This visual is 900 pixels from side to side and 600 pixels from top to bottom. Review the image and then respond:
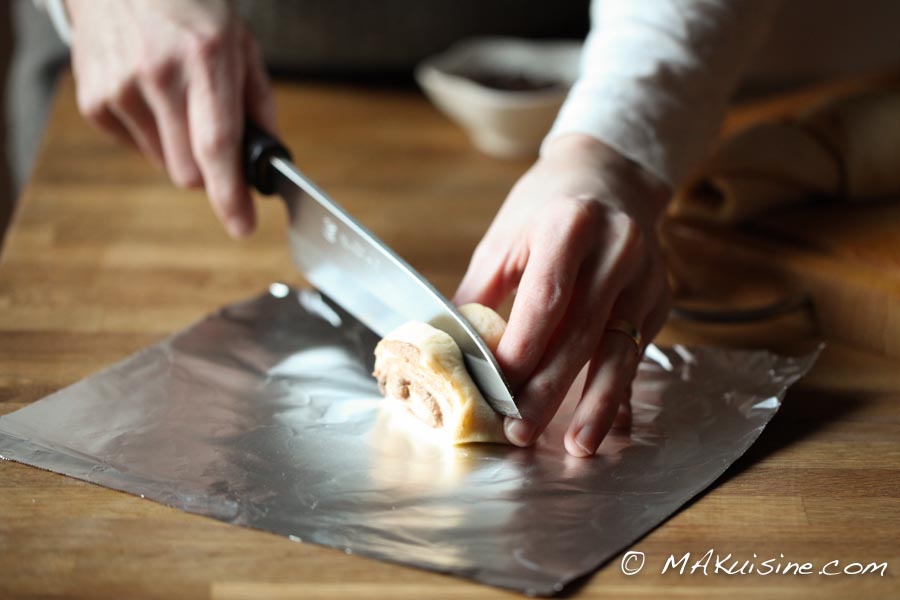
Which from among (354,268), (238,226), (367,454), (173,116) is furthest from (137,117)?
(367,454)

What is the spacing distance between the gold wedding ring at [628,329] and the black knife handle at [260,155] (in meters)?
0.50

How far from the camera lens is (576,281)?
1116 mm

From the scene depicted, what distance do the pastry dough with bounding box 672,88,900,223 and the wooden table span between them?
28cm

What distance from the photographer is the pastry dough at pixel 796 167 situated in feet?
4.87

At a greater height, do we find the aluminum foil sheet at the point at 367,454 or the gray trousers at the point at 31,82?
the aluminum foil sheet at the point at 367,454

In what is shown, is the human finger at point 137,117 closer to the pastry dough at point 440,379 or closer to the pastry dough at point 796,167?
the pastry dough at point 440,379

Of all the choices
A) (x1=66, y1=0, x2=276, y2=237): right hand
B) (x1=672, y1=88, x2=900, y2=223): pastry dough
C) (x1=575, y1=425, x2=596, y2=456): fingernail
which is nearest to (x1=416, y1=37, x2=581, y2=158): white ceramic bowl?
(x1=672, y1=88, x2=900, y2=223): pastry dough

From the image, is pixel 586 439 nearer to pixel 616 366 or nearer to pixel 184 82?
pixel 616 366

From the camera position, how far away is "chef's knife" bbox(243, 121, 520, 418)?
1.05 metres

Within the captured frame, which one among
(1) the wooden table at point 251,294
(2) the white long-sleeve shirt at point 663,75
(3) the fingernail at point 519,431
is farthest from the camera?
(2) the white long-sleeve shirt at point 663,75

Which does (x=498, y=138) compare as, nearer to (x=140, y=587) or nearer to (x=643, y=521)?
(x=643, y=521)

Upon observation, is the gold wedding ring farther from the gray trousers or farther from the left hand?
the gray trousers

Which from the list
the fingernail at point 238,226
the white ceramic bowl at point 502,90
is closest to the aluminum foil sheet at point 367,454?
the fingernail at point 238,226

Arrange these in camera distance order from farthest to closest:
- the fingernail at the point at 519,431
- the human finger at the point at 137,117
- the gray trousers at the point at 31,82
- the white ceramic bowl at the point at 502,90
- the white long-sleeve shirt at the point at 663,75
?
the gray trousers at the point at 31,82
the white ceramic bowl at the point at 502,90
the human finger at the point at 137,117
the white long-sleeve shirt at the point at 663,75
the fingernail at the point at 519,431
